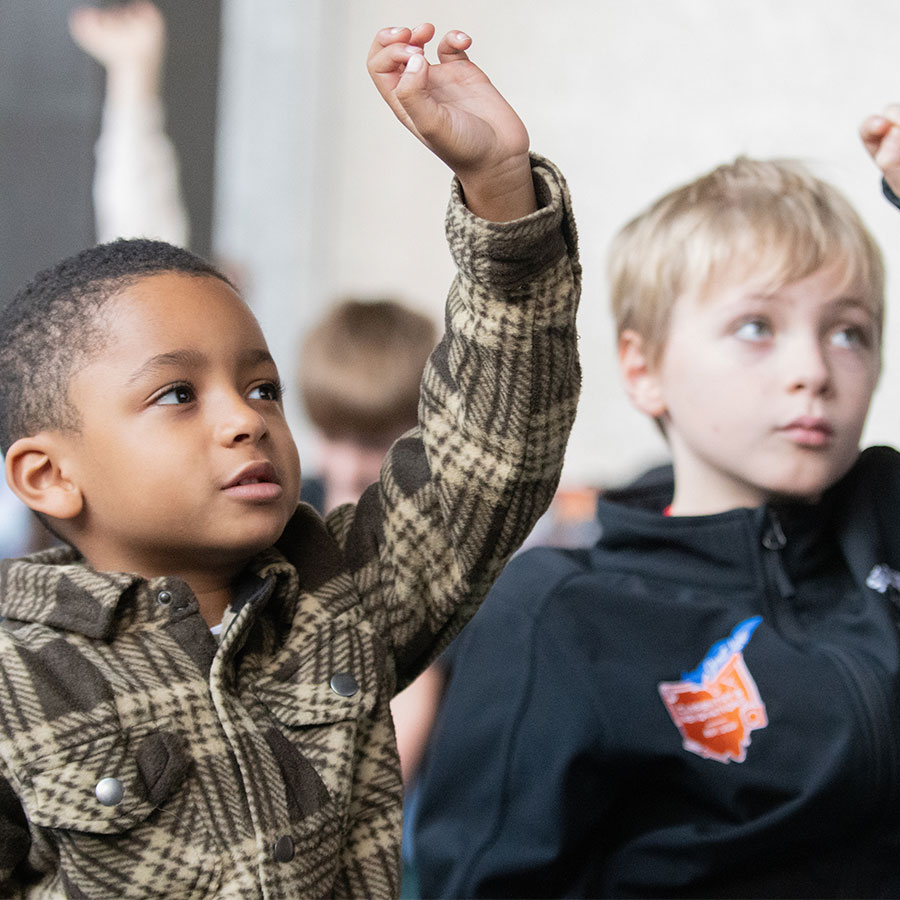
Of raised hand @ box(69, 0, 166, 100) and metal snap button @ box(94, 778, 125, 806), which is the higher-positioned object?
raised hand @ box(69, 0, 166, 100)

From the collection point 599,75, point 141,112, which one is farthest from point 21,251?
point 599,75

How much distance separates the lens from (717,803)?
3.99 ft

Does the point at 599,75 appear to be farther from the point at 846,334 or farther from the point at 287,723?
the point at 287,723

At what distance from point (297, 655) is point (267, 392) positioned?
20 cm

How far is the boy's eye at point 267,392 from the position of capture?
946mm

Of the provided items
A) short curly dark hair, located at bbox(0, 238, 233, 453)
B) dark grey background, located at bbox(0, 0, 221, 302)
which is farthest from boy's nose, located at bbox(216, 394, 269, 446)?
dark grey background, located at bbox(0, 0, 221, 302)

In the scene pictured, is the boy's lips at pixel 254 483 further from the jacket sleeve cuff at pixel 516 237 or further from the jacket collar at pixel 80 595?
the jacket sleeve cuff at pixel 516 237

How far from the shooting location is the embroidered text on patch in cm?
121

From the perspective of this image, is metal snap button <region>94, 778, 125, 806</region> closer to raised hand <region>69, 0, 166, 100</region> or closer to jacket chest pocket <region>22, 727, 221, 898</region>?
jacket chest pocket <region>22, 727, 221, 898</region>

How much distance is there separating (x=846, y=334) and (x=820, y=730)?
0.40 meters

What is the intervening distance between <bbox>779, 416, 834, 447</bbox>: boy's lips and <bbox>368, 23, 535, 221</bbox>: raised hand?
18.1 inches

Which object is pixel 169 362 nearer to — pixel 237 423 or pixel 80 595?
pixel 237 423

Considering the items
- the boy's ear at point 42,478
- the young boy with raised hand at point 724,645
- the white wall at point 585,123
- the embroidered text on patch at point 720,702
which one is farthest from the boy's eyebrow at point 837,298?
the white wall at point 585,123

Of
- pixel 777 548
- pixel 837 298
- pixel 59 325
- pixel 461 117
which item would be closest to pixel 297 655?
pixel 59 325
